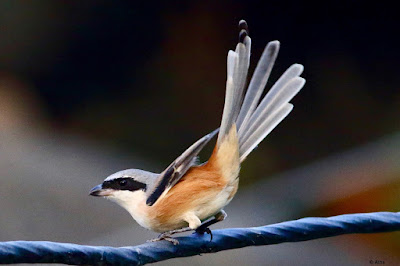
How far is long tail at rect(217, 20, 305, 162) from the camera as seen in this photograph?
1.67 metres

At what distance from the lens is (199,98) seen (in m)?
4.71

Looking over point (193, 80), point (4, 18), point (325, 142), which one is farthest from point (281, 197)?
point (4, 18)

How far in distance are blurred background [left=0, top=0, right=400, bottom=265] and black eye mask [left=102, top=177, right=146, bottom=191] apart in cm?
248

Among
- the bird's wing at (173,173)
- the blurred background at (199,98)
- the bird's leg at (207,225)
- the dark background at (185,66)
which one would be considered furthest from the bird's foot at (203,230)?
the dark background at (185,66)

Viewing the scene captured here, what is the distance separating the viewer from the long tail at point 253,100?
1668mm

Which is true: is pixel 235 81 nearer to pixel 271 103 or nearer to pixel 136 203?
pixel 271 103

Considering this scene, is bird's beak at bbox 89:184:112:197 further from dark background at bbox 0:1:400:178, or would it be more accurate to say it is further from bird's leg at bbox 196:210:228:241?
dark background at bbox 0:1:400:178

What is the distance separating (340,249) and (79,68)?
1.98 m

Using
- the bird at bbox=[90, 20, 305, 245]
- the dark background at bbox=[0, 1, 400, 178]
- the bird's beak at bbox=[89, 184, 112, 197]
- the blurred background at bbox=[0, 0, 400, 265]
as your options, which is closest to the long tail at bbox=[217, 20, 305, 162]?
the bird at bbox=[90, 20, 305, 245]

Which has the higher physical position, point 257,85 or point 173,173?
point 257,85

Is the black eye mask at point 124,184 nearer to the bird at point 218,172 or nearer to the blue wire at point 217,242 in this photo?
the bird at point 218,172

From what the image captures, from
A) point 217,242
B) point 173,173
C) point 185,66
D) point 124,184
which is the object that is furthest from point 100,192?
point 185,66

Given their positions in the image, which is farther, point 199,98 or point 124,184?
point 199,98

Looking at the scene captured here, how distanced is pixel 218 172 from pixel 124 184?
203mm
